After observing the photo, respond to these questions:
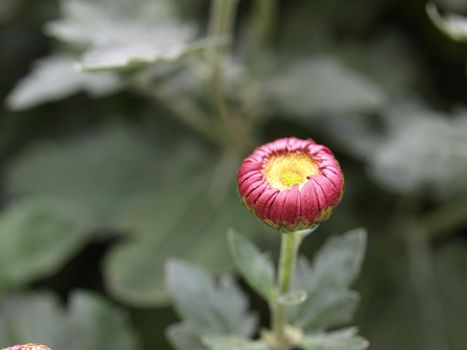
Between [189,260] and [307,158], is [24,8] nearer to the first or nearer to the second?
[189,260]

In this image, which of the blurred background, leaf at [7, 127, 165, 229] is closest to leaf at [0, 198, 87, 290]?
the blurred background

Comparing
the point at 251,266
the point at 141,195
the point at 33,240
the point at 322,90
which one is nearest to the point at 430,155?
the point at 322,90

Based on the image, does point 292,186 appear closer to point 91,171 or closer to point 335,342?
point 335,342

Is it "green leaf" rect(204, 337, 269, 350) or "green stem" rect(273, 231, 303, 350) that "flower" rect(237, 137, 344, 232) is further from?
"green leaf" rect(204, 337, 269, 350)

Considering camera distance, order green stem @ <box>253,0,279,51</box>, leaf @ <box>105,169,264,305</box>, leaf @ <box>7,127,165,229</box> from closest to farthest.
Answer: leaf @ <box>105,169,264,305</box>, green stem @ <box>253,0,279,51</box>, leaf @ <box>7,127,165,229</box>

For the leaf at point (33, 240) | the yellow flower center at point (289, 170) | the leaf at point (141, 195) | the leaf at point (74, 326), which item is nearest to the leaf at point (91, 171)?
the leaf at point (141, 195)

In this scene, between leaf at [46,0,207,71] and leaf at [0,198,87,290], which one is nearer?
leaf at [46,0,207,71]
